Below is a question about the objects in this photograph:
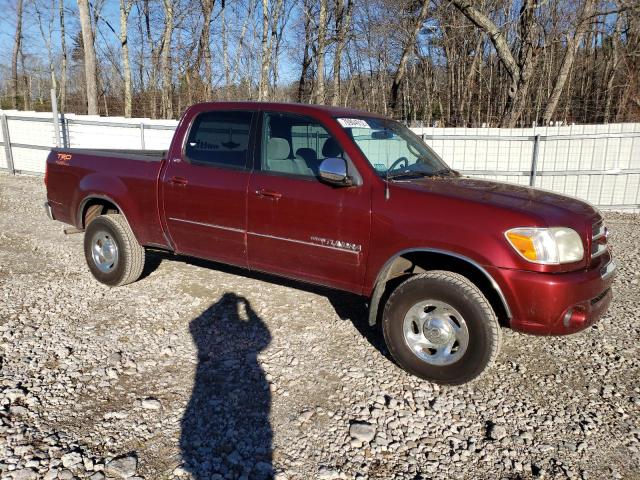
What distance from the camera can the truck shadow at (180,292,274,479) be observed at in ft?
8.97

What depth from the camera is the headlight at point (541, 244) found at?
10.4 feet

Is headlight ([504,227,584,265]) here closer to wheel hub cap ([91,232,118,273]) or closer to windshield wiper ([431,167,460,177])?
windshield wiper ([431,167,460,177])

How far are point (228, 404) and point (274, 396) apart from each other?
1.04ft

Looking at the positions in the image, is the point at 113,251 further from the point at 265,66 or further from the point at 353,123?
the point at 265,66

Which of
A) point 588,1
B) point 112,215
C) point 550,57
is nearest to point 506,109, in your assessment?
point 588,1

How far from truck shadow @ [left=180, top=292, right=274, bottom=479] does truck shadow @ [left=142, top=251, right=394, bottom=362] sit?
86 centimetres

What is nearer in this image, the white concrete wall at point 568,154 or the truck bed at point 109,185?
the truck bed at point 109,185

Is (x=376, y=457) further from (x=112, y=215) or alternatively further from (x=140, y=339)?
(x=112, y=215)

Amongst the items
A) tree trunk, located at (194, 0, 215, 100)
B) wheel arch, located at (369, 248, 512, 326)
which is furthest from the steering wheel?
tree trunk, located at (194, 0, 215, 100)

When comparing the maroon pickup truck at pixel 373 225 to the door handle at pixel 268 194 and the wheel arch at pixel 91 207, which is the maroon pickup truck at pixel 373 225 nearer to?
the door handle at pixel 268 194

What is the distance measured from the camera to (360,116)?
174 inches

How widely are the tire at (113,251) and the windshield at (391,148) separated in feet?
8.54

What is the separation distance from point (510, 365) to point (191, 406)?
7.98 feet

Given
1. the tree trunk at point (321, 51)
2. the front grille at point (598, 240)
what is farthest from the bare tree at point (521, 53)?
the front grille at point (598, 240)
